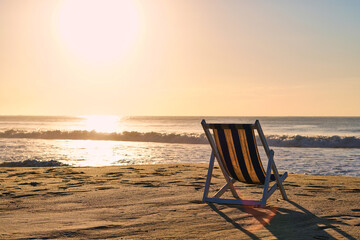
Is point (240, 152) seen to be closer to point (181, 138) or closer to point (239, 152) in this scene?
point (239, 152)

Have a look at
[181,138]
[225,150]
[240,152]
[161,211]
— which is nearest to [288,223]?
[240,152]

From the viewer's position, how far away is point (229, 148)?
196 inches

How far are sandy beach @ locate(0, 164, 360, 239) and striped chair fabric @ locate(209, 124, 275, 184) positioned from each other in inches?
17.4

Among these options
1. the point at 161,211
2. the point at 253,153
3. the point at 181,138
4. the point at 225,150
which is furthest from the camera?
the point at 181,138

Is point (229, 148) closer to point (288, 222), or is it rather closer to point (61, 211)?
point (288, 222)

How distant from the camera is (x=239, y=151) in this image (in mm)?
4895

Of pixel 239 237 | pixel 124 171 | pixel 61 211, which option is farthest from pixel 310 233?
pixel 124 171

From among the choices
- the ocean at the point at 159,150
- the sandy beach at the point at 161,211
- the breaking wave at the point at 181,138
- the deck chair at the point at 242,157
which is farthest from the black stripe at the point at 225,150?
the breaking wave at the point at 181,138

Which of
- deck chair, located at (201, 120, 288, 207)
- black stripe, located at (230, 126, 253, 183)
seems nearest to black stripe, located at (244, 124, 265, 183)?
deck chair, located at (201, 120, 288, 207)

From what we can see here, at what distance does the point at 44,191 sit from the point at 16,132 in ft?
100

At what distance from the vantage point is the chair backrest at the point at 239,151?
475cm

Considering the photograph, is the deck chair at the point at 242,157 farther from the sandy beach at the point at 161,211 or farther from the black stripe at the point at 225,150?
the sandy beach at the point at 161,211

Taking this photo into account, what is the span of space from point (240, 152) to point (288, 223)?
3.68ft

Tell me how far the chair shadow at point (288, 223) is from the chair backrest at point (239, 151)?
1.44ft
